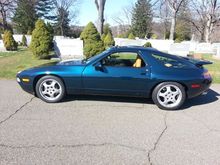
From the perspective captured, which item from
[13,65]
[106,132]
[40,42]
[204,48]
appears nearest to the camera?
[106,132]

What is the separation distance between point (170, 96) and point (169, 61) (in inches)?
30.8

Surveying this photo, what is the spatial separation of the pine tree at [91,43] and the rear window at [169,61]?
27.3 ft

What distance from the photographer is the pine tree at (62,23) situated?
57.3 meters

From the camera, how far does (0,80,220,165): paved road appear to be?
10.3 feet

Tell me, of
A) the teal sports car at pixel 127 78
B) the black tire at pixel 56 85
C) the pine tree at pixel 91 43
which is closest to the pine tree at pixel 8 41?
the pine tree at pixel 91 43

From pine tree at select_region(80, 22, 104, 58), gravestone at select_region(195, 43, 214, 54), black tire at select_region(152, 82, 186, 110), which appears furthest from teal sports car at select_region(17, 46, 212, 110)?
gravestone at select_region(195, 43, 214, 54)

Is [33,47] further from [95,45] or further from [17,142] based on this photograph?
[17,142]

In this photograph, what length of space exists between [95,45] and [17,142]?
34.3 ft

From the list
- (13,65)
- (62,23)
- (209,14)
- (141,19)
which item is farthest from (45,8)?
(13,65)

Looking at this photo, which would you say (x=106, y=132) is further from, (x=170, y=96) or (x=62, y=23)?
(x=62, y=23)

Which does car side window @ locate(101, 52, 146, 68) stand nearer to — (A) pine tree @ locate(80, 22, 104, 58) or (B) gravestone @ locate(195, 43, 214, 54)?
(A) pine tree @ locate(80, 22, 104, 58)

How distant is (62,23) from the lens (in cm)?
5716

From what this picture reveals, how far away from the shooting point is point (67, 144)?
11.3 feet

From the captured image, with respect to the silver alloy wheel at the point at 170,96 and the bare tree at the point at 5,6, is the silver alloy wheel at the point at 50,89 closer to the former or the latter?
the silver alloy wheel at the point at 170,96
